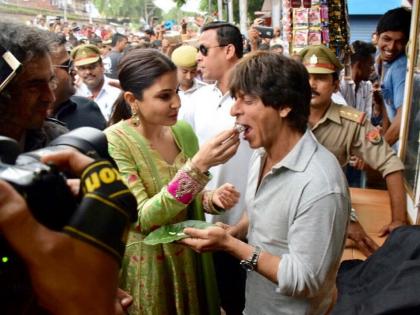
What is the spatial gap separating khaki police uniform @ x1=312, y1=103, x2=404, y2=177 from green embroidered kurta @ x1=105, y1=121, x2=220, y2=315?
36.4 inches

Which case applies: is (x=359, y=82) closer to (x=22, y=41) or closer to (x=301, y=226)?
(x=301, y=226)

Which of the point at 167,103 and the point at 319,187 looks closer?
the point at 319,187

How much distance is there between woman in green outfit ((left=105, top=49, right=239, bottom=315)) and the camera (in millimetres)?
1853

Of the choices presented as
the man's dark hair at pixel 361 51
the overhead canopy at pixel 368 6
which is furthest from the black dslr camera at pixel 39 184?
the overhead canopy at pixel 368 6

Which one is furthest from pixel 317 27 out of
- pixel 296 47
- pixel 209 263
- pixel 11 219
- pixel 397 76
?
pixel 11 219

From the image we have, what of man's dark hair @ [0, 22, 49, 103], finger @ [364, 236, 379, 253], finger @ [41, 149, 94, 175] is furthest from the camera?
finger @ [364, 236, 379, 253]

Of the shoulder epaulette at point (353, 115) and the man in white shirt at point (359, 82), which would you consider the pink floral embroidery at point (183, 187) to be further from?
the man in white shirt at point (359, 82)

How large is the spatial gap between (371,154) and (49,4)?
58481mm

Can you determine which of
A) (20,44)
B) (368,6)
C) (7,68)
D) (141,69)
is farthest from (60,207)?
(368,6)

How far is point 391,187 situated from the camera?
7.97 ft

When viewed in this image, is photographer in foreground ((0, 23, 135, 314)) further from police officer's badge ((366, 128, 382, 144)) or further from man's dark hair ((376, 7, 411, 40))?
man's dark hair ((376, 7, 411, 40))

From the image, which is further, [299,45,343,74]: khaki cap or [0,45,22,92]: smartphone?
[299,45,343,74]: khaki cap

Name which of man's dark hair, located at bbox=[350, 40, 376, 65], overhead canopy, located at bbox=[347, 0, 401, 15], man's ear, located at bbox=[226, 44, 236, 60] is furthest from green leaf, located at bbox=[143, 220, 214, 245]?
overhead canopy, located at bbox=[347, 0, 401, 15]

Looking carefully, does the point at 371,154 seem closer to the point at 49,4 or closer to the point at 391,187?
the point at 391,187
